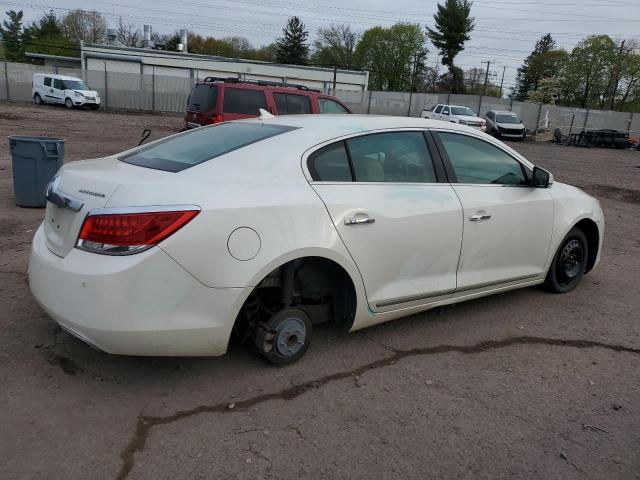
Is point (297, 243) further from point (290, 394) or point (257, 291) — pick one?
point (290, 394)

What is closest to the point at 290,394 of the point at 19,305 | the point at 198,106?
the point at 19,305

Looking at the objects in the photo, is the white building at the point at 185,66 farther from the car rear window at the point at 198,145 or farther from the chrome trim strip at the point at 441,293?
the car rear window at the point at 198,145

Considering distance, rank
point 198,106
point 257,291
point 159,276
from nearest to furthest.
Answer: point 159,276
point 257,291
point 198,106

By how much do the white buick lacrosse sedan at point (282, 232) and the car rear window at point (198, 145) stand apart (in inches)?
0.8

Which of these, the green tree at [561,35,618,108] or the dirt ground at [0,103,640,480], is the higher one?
the green tree at [561,35,618,108]

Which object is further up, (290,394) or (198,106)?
(198,106)

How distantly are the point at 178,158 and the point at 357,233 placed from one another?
1213mm

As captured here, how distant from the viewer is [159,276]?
108 inches

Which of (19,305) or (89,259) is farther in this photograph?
(19,305)

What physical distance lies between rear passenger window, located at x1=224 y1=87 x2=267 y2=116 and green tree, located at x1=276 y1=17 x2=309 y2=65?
241 ft

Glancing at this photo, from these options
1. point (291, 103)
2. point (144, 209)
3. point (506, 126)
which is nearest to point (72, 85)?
point (291, 103)

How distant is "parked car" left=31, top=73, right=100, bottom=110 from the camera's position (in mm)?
31469

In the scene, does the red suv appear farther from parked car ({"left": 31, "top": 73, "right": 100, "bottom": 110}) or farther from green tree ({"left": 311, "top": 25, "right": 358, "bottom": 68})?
green tree ({"left": 311, "top": 25, "right": 358, "bottom": 68})

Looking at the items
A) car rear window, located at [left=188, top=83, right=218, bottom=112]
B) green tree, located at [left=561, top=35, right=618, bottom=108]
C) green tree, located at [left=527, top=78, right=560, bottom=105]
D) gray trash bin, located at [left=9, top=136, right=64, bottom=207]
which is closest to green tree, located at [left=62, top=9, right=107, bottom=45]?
green tree, located at [left=527, top=78, right=560, bottom=105]
